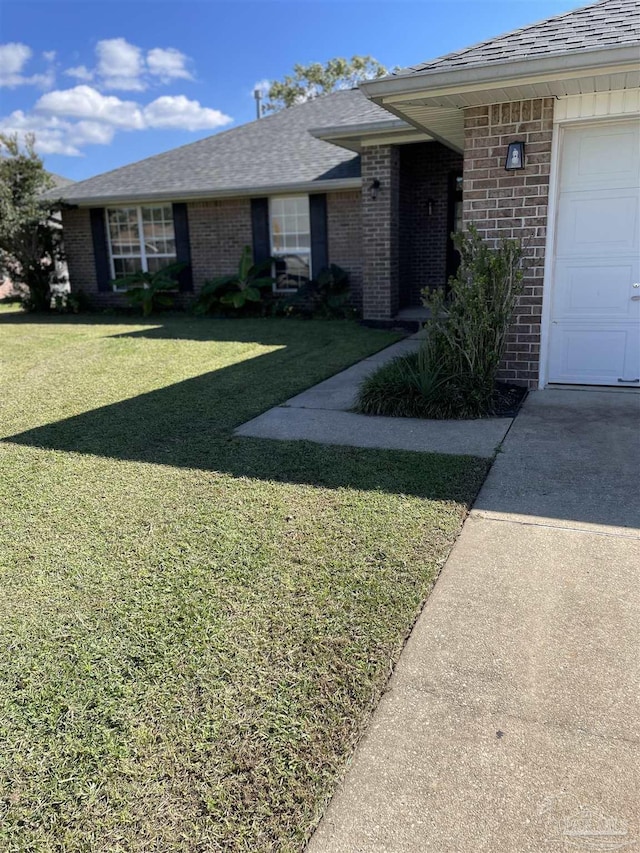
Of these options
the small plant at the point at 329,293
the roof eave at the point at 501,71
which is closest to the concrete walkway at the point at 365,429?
the roof eave at the point at 501,71

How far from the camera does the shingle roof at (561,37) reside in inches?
199

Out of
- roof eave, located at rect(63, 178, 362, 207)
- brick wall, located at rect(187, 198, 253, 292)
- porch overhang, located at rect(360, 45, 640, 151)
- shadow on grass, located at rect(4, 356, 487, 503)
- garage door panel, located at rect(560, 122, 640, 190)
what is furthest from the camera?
Result: brick wall, located at rect(187, 198, 253, 292)

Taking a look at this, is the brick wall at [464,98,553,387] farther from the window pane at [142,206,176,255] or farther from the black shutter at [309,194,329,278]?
the window pane at [142,206,176,255]

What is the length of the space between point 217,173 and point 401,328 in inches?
248

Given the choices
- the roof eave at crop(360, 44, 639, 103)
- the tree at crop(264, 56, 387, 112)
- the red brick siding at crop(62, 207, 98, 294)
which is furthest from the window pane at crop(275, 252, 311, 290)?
the tree at crop(264, 56, 387, 112)

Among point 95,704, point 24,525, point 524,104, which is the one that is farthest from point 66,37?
point 95,704

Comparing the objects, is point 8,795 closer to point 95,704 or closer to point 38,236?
point 95,704

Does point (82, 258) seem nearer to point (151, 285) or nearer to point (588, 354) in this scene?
point (151, 285)

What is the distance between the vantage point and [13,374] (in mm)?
7855

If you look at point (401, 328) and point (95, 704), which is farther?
point (401, 328)

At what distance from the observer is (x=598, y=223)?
5945 mm

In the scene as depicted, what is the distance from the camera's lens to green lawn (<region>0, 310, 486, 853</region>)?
1802mm

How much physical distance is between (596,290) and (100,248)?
1288cm

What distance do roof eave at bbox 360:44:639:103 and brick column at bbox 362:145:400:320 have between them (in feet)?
16.9
